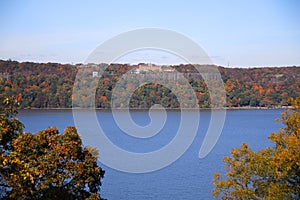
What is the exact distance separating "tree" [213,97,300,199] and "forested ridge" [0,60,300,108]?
74839 millimetres

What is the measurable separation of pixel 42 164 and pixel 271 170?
5621 millimetres

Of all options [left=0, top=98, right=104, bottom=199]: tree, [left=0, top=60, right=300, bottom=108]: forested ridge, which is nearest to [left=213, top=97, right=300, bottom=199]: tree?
[left=0, top=98, right=104, bottom=199]: tree

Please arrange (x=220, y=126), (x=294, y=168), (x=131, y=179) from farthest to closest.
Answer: (x=220, y=126)
(x=131, y=179)
(x=294, y=168)

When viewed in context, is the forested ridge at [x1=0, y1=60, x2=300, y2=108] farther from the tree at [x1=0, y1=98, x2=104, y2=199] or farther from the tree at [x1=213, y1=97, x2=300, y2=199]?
the tree at [x1=0, y1=98, x2=104, y2=199]

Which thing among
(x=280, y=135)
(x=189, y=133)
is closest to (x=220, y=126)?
(x=189, y=133)

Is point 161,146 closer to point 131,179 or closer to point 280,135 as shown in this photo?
point 131,179

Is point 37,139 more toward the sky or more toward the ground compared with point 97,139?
more toward the sky

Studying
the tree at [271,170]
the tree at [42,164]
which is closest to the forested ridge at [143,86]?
the tree at [271,170]

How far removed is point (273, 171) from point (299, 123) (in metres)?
1.92

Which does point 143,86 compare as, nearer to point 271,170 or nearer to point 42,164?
point 271,170

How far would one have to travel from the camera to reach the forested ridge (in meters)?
104

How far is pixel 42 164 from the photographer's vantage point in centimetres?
1132

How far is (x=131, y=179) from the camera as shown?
32312 millimetres

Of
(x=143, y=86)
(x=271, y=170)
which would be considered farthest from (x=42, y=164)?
(x=143, y=86)
